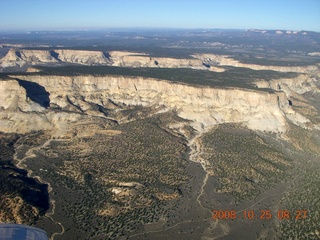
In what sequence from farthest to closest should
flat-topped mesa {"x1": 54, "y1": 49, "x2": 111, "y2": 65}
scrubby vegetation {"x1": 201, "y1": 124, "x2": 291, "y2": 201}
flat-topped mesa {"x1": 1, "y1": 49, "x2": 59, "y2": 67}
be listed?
flat-topped mesa {"x1": 54, "y1": 49, "x2": 111, "y2": 65}, flat-topped mesa {"x1": 1, "y1": 49, "x2": 59, "y2": 67}, scrubby vegetation {"x1": 201, "y1": 124, "x2": 291, "y2": 201}

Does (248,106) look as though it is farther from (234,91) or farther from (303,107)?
(303,107)

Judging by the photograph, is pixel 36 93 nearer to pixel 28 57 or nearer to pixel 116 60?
pixel 116 60

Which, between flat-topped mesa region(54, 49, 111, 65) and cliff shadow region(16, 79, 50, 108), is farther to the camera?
flat-topped mesa region(54, 49, 111, 65)

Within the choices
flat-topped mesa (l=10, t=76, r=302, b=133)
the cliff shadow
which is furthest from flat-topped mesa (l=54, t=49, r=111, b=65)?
the cliff shadow
